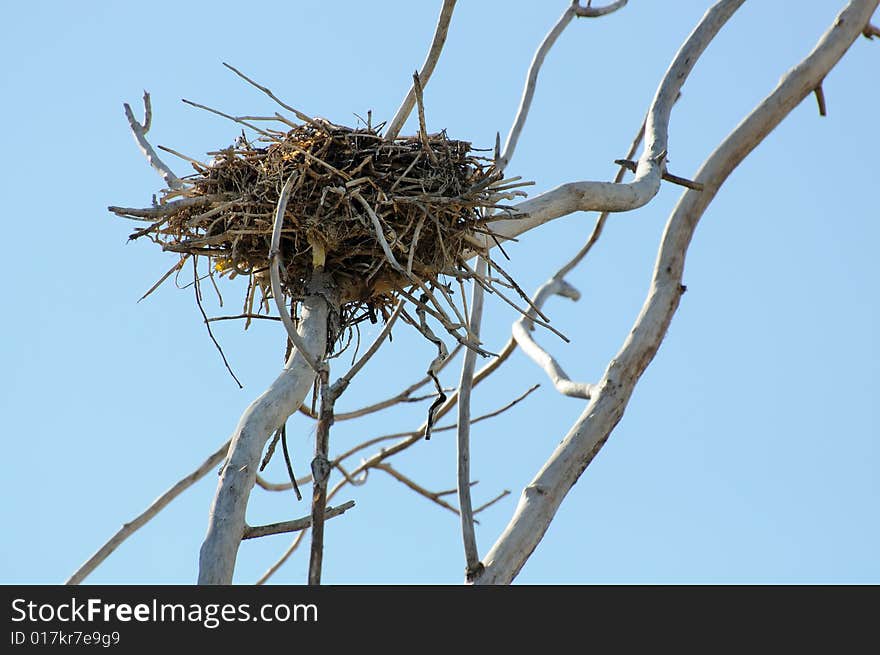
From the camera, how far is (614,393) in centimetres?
607

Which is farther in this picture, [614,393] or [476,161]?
[614,393]

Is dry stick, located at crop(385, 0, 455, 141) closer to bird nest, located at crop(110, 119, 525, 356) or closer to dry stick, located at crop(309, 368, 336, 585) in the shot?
bird nest, located at crop(110, 119, 525, 356)

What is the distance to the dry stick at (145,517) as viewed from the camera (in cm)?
655

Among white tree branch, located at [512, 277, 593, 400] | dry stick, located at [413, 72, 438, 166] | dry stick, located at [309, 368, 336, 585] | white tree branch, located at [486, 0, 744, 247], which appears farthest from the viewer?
white tree branch, located at [512, 277, 593, 400]

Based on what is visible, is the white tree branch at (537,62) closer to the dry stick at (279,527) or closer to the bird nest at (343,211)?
the bird nest at (343,211)

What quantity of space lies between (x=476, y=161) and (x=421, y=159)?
0.23m

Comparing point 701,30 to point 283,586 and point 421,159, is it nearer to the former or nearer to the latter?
point 421,159

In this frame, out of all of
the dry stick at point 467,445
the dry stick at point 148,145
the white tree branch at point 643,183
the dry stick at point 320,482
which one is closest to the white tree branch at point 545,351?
the dry stick at point 467,445

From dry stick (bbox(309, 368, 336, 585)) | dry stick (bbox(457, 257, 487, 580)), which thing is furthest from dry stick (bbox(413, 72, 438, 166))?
dry stick (bbox(309, 368, 336, 585))

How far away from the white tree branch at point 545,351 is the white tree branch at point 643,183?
0.80 meters

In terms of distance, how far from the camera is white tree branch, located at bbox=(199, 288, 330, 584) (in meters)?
3.94

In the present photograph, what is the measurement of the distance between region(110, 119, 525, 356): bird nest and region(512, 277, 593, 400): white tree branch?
1187 millimetres

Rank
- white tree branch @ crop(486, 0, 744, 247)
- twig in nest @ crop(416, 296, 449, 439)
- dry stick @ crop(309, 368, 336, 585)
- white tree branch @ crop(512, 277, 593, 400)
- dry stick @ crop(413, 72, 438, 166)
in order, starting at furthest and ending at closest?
1. white tree branch @ crop(512, 277, 593, 400)
2. white tree branch @ crop(486, 0, 744, 247)
3. twig in nest @ crop(416, 296, 449, 439)
4. dry stick @ crop(413, 72, 438, 166)
5. dry stick @ crop(309, 368, 336, 585)
